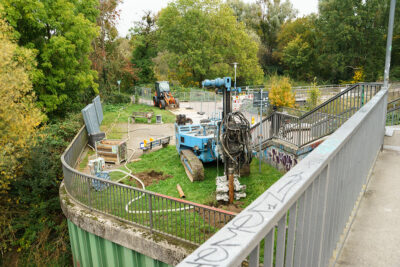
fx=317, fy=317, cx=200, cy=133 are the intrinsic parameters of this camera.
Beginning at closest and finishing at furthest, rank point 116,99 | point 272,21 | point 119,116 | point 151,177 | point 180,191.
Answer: point 180,191
point 151,177
point 119,116
point 116,99
point 272,21

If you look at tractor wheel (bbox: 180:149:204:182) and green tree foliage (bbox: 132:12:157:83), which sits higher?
green tree foliage (bbox: 132:12:157:83)

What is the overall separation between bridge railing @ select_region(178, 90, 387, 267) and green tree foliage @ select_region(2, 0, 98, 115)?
68.2 ft

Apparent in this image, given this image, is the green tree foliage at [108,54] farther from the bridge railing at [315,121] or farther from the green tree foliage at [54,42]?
the bridge railing at [315,121]

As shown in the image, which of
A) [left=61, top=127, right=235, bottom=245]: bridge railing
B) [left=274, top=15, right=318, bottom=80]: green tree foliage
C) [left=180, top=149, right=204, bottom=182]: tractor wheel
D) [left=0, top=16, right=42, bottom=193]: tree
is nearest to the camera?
[left=61, top=127, right=235, bottom=245]: bridge railing

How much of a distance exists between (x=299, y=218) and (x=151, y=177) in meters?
12.3

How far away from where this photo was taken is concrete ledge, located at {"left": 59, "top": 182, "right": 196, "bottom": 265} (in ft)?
25.7

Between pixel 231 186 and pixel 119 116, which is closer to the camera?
pixel 231 186

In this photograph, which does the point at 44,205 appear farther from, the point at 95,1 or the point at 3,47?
the point at 95,1

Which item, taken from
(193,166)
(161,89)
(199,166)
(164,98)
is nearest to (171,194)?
(193,166)

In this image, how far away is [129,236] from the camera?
8.59 meters

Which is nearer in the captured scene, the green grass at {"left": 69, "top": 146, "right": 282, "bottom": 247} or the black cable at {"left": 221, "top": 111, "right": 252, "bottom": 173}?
the green grass at {"left": 69, "top": 146, "right": 282, "bottom": 247}

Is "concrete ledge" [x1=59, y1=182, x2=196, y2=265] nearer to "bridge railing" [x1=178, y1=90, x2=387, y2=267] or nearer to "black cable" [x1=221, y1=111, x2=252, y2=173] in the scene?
"black cable" [x1=221, y1=111, x2=252, y2=173]

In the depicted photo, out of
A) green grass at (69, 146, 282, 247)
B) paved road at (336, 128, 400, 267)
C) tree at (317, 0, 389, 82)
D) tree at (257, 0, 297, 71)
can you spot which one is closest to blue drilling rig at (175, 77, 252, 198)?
green grass at (69, 146, 282, 247)

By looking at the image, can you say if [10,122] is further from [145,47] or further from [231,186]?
[145,47]
